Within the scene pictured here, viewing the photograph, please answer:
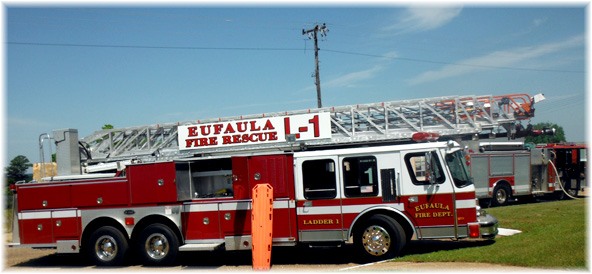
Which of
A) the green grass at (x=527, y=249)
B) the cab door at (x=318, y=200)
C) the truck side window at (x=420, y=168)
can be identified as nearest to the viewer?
the green grass at (x=527, y=249)

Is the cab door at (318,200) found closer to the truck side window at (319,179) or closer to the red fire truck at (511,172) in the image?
the truck side window at (319,179)

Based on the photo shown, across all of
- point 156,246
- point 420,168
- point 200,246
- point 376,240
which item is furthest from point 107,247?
point 420,168

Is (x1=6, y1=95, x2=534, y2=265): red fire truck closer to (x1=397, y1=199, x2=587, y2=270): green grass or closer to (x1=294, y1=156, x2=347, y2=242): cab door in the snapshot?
(x1=294, y1=156, x2=347, y2=242): cab door

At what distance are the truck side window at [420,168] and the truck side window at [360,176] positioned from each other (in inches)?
26.0

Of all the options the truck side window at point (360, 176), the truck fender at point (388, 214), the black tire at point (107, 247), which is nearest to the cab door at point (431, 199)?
the truck fender at point (388, 214)

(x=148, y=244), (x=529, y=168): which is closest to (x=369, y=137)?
(x=148, y=244)

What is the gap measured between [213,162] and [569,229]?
7561 mm

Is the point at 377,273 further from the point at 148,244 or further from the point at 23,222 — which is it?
the point at 23,222

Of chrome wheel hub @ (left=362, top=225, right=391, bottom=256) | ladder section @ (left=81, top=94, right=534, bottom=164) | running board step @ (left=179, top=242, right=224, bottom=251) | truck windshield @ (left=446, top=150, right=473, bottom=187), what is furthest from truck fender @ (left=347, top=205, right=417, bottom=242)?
ladder section @ (left=81, top=94, right=534, bottom=164)

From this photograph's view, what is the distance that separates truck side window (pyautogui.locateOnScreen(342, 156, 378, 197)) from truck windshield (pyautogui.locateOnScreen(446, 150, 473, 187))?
1432 mm

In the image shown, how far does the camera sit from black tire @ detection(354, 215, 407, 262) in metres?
10.4

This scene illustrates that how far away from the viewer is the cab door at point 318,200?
10.8 meters

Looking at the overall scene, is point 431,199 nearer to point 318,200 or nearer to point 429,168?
point 429,168

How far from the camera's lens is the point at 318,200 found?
10.9m
